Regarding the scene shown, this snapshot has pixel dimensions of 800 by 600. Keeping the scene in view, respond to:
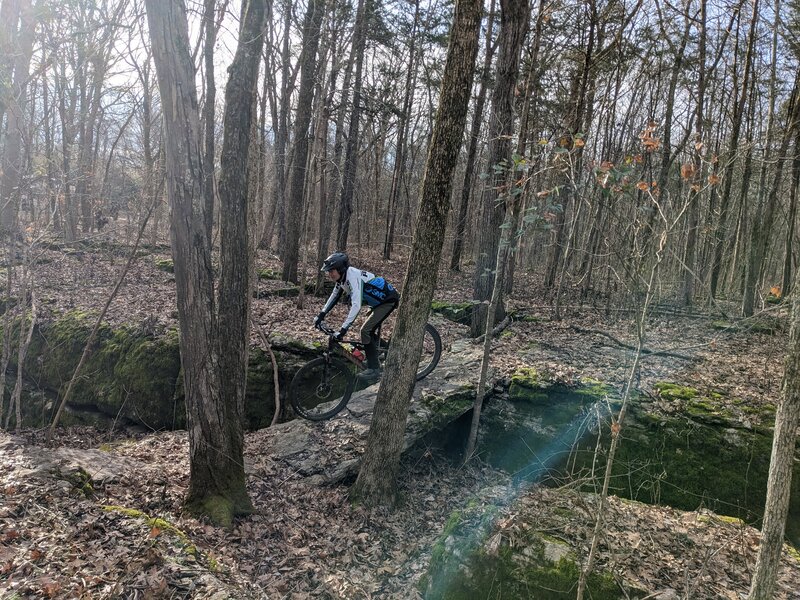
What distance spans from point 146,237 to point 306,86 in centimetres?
939

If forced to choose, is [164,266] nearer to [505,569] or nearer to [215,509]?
[215,509]

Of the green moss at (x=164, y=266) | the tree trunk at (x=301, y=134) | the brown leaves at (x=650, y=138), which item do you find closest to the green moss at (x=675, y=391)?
the brown leaves at (x=650, y=138)

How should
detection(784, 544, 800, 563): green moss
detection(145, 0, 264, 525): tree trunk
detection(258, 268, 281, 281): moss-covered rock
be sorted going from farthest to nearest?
detection(258, 268, 281, 281): moss-covered rock < detection(784, 544, 800, 563): green moss < detection(145, 0, 264, 525): tree trunk

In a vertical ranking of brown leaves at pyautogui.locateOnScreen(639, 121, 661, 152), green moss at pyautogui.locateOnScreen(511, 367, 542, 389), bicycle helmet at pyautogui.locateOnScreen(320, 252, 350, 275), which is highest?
brown leaves at pyautogui.locateOnScreen(639, 121, 661, 152)

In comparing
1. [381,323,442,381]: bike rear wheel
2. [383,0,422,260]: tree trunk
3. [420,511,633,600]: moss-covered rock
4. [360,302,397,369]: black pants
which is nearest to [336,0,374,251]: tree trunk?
[383,0,422,260]: tree trunk

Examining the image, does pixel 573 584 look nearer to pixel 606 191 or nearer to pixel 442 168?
pixel 606 191

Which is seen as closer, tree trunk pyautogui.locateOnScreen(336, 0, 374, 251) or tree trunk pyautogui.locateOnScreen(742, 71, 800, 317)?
tree trunk pyautogui.locateOnScreen(742, 71, 800, 317)

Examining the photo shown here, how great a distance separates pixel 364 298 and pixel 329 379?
1.43m

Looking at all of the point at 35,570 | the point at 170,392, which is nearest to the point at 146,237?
the point at 170,392

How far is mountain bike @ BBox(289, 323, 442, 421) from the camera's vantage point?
698 cm

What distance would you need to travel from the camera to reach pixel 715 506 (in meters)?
5.89

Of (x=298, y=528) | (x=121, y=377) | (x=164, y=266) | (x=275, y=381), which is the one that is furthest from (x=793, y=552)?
(x=164, y=266)

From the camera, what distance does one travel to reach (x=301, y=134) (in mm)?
12031

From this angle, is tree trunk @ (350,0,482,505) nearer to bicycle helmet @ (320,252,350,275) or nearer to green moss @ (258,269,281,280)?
bicycle helmet @ (320,252,350,275)
